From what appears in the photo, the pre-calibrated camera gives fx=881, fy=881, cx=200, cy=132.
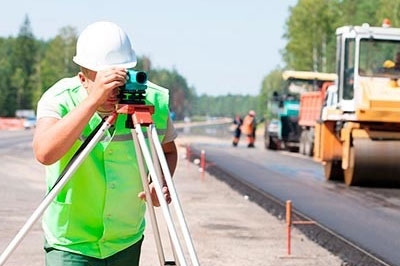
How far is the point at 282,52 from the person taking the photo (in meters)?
92.6

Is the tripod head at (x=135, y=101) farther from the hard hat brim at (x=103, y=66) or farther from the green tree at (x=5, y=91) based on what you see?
the green tree at (x=5, y=91)

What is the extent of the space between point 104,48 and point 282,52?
89957 millimetres

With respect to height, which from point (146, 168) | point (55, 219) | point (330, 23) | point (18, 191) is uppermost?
point (330, 23)

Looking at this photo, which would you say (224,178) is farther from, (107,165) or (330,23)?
(330,23)

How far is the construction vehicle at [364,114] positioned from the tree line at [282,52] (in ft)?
15.2

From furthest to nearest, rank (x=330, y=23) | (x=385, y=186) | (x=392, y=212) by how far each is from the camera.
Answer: (x=330, y=23), (x=385, y=186), (x=392, y=212)

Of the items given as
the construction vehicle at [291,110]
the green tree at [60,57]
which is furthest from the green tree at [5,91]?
the construction vehicle at [291,110]

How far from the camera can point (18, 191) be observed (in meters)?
16.1

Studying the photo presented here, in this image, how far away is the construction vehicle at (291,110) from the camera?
35625mm

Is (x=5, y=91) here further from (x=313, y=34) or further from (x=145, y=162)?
(x=145, y=162)

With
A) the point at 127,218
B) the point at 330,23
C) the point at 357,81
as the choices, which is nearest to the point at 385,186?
the point at 357,81

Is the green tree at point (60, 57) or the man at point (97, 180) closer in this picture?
the man at point (97, 180)

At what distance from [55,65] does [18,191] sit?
116 m

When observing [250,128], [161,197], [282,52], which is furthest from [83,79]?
[282,52]
